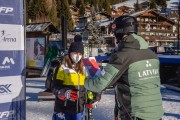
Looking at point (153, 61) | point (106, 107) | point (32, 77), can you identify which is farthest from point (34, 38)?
point (153, 61)

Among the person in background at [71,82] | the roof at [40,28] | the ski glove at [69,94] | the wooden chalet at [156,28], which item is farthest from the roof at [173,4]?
the ski glove at [69,94]

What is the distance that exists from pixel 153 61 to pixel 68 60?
1.50 meters

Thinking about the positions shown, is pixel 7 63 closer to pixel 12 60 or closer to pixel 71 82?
pixel 12 60

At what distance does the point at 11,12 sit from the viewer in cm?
347

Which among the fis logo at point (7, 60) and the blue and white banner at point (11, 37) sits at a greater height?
the blue and white banner at point (11, 37)

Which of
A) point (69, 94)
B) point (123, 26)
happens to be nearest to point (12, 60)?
point (69, 94)

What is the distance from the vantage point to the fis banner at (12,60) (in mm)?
3439

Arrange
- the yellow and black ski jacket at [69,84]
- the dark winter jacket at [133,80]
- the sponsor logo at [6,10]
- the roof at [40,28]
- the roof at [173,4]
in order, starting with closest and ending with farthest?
the dark winter jacket at [133,80], the sponsor logo at [6,10], the yellow and black ski jacket at [69,84], the roof at [40,28], the roof at [173,4]

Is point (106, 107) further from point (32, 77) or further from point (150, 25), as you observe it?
point (150, 25)

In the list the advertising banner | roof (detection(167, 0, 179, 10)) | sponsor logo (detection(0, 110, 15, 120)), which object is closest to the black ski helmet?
sponsor logo (detection(0, 110, 15, 120))

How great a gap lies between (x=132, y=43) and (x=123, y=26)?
20 cm

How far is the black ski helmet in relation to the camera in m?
2.83

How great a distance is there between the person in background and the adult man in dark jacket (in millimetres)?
1199

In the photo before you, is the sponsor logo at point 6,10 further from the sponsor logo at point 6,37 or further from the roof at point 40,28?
the roof at point 40,28
